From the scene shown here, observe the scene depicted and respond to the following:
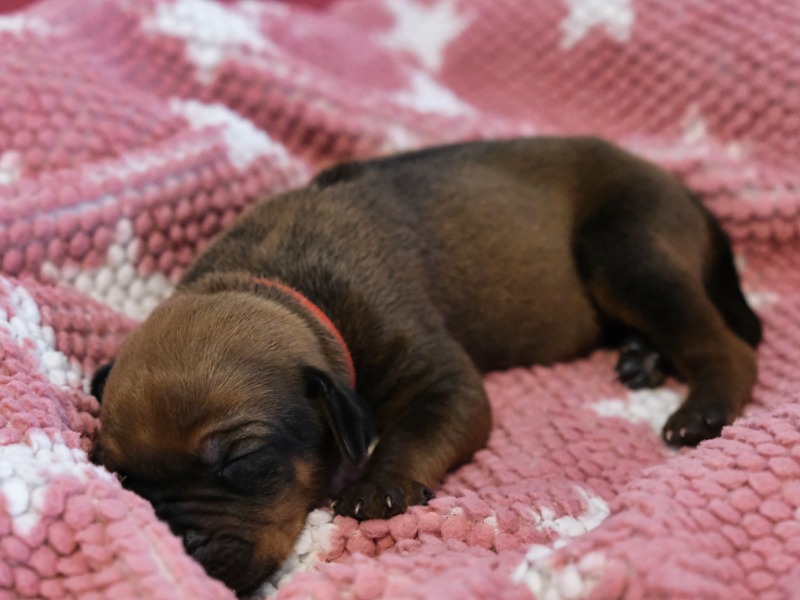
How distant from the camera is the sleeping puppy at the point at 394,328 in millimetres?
1827

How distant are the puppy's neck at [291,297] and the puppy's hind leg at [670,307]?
38.1 inches

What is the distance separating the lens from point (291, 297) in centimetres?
227

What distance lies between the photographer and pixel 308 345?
213 centimetres

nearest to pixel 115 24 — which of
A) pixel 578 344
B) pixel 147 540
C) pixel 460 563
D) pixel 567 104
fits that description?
pixel 567 104

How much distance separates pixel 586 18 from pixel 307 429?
9.28 ft

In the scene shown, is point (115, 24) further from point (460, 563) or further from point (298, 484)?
point (460, 563)

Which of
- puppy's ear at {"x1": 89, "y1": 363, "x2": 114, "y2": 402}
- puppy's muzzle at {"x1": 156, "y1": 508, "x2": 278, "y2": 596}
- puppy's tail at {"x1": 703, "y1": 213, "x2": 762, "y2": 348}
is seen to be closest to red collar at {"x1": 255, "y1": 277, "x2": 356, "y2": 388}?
puppy's ear at {"x1": 89, "y1": 363, "x2": 114, "y2": 402}

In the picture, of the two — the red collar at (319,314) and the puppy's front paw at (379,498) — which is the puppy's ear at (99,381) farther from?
the puppy's front paw at (379,498)

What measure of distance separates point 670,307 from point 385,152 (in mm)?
1491

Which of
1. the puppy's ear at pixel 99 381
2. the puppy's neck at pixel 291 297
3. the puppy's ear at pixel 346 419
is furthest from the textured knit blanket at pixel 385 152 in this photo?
the puppy's neck at pixel 291 297

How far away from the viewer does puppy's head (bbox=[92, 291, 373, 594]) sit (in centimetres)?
179

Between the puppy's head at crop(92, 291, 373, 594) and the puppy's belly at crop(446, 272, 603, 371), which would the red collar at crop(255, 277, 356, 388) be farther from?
the puppy's belly at crop(446, 272, 603, 371)

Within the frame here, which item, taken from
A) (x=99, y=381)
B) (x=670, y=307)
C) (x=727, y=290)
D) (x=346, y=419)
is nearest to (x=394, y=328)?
(x=346, y=419)

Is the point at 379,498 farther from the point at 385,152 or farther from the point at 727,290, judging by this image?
the point at 385,152
